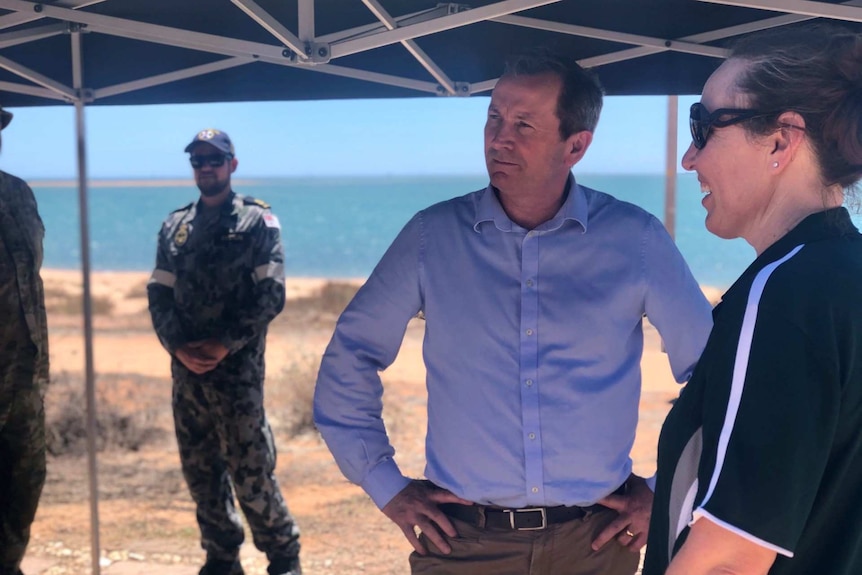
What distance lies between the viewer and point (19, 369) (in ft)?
11.3

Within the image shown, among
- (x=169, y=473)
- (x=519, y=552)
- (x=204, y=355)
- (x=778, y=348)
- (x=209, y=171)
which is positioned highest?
(x=209, y=171)

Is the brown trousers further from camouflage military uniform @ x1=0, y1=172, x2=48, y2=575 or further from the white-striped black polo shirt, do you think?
camouflage military uniform @ x1=0, y1=172, x2=48, y2=575

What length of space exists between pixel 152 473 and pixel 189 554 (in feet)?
8.97

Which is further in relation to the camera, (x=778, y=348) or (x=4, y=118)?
(x=4, y=118)

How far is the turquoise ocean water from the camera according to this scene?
42825 millimetres

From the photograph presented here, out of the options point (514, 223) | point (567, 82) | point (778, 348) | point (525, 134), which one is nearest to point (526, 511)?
point (514, 223)

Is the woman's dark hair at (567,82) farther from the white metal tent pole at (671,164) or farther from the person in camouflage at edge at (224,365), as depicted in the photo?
the white metal tent pole at (671,164)

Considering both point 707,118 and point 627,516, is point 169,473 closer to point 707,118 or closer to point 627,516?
point 627,516

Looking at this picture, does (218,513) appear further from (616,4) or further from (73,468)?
(73,468)

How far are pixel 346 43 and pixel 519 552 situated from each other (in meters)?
1.45

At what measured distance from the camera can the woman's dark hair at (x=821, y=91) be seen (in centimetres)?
114

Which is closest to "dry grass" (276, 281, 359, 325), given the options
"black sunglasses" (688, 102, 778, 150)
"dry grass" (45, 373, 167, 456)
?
"dry grass" (45, 373, 167, 456)

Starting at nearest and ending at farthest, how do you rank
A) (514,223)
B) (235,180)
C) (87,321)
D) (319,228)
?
(514,223)
(87,321)
(319,228)
(235,180)

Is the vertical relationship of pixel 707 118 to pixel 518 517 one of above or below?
above
